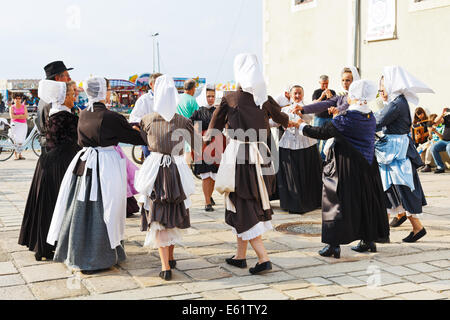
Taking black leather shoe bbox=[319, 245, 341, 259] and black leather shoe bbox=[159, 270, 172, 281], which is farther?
black leather shoe bbox=[319, 245, 341, 259]

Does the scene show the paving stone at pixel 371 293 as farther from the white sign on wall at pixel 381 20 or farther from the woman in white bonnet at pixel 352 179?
the white sign on wall at pixel 381 20

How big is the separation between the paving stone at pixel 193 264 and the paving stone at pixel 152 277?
0.45 feet

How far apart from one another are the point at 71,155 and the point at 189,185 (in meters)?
1.43

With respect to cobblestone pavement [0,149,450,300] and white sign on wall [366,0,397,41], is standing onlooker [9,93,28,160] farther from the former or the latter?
white sign on wall [366,0,397,41]

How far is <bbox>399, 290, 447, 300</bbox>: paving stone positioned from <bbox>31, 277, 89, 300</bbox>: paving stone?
8.30 ft

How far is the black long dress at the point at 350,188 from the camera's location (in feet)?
17.0

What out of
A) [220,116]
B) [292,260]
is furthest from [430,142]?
[220,116]

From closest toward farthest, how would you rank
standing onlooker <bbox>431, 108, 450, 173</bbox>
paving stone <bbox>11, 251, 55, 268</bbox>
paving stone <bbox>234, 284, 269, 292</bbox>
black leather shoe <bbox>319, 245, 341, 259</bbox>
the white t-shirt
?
1. paving stone <bbox>234, 284, 269, 292</bbox>
2. paving stone <bbox>11, 251, 55, 268</bbox>
3. black leather shoe <bbox>319, 245, 341, 259</bbox>
4. the white t-shirt
5. standing onlooker <bbox>431, 108, 450, 173</bbox>

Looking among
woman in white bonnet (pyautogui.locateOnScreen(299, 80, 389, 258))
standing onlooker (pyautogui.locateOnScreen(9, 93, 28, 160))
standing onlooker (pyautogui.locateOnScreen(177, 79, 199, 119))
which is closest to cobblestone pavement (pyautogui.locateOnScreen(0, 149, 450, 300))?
woman in white bonnet (pyautogui.locateOnScreen(299, 80, 389, 258))

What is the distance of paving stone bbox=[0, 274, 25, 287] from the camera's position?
14.8 feet

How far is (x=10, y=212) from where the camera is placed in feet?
25.3

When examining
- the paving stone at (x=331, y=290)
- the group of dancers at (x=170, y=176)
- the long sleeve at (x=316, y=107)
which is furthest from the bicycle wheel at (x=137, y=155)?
the paving stone at (x=331, y=290)

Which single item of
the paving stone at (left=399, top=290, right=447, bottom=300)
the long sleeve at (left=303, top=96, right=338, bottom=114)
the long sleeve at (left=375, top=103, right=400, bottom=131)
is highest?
the long sleeve at (left=303, top=96, right=338, bottom=114)

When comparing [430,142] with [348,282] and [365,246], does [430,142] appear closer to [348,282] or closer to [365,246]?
[365,246]
